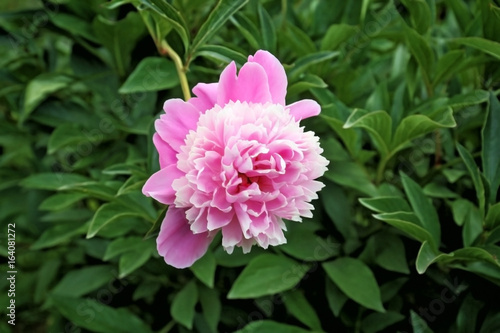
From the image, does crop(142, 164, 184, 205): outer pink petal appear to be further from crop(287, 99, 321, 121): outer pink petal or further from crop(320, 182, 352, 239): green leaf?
crop(320, 182, 352, 239): green leaf

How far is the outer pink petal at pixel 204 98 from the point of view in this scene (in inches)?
21.8

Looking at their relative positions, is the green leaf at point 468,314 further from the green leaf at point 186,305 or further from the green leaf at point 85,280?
the green leaf at point 85,280

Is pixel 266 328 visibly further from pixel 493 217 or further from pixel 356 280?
pixel 493 217

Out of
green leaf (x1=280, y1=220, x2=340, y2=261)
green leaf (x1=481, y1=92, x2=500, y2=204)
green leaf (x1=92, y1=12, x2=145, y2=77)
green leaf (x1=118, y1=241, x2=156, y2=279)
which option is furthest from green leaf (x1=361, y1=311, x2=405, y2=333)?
green leaf (x1=92, y1=12, x2=145, y2=77)

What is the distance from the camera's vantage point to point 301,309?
83 centimetres

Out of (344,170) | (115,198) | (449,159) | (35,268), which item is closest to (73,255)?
(35,268)

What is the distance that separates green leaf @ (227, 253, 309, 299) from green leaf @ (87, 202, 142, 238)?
168 millimetres

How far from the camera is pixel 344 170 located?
0.82 m

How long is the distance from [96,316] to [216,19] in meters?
0.51

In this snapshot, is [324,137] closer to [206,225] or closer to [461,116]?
[461,116]

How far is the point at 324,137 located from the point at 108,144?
14.8 inches

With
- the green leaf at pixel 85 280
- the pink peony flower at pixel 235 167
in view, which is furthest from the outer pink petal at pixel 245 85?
the green leaf at pixel 85 280

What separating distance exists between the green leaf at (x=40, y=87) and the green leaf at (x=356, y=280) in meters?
0.52

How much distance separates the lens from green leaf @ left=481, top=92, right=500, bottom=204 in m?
0.72
